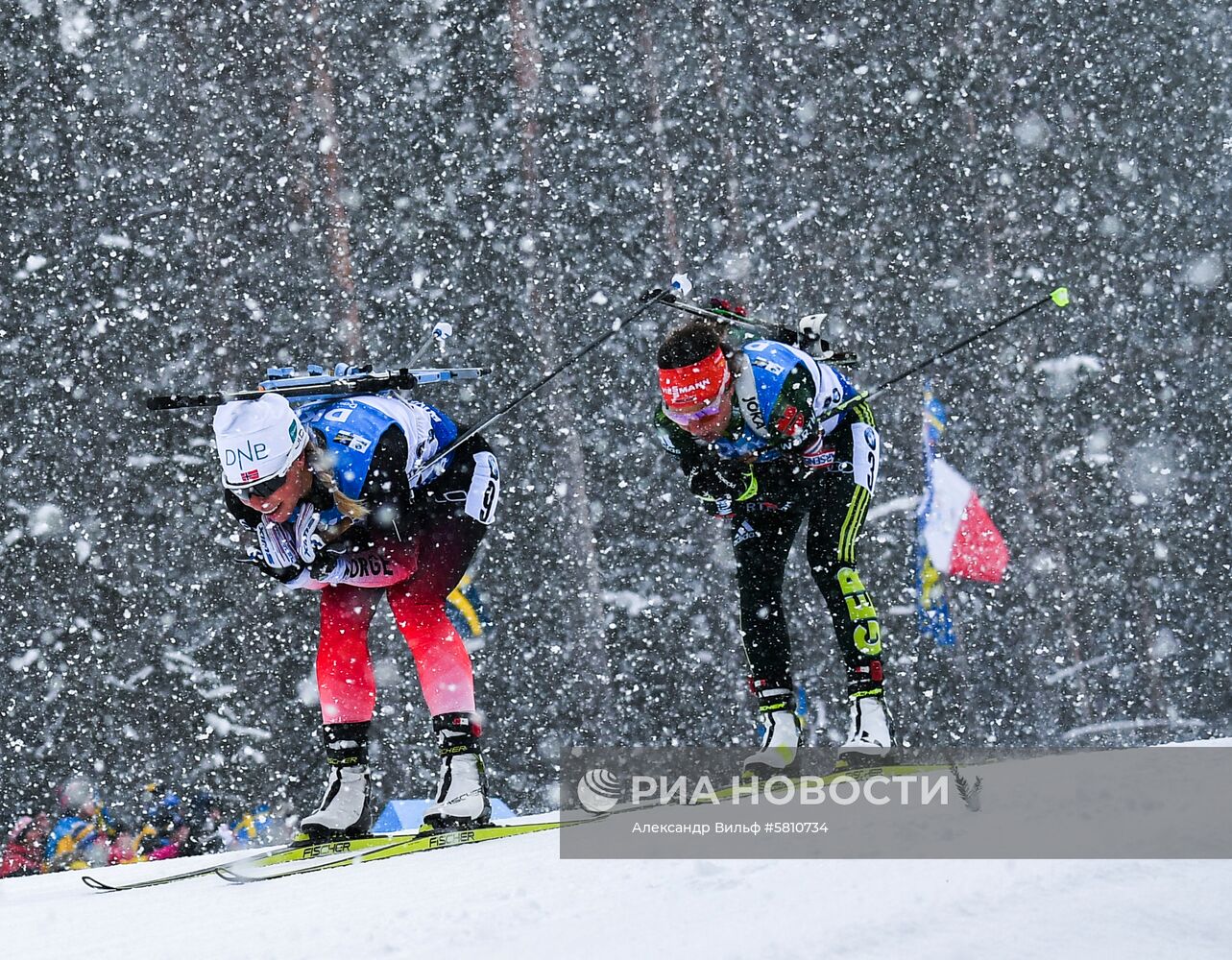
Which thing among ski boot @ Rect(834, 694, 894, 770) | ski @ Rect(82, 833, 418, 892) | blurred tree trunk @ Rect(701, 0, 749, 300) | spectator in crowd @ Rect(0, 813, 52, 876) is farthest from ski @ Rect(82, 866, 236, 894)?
blurred tree trunk @ Rect(701, 0, 749, 300)

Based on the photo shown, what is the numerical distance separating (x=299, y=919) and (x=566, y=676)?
4131 mm

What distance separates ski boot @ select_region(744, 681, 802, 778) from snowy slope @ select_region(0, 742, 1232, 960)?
1210 millimetres

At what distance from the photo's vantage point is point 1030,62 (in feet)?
25.7

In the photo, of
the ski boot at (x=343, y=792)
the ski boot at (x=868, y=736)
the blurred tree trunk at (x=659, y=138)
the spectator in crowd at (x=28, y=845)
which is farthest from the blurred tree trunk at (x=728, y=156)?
the spectator in crowd at (x=28, y=845)

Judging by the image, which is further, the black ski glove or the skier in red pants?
the black ski glove

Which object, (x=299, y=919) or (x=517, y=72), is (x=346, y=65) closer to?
(x=517, y=72)

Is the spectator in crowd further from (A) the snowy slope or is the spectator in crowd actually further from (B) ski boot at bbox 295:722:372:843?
(A) the snowy slope

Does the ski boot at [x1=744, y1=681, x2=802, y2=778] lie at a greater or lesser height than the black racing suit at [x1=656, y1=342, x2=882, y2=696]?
lesser

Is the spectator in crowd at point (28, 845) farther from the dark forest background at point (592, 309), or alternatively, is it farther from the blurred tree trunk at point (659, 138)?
the blurred tree trunk at point (659, 138)

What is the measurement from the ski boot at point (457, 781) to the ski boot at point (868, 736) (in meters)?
1.32

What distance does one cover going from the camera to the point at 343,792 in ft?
14.6

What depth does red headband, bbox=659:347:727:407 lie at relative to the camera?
14.4ft

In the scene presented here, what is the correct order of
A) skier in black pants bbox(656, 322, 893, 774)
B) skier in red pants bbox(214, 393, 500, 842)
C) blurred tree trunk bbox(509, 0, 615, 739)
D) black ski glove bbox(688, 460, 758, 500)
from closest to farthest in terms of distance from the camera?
1. skier in red pants bbox(214, 393, 500, 842)
2. skier in black pants bbox(656, 322, 893, 774)
3. black ski glove bbox(688, 460, 758, 500)
4. blurred tree trunk bbox(509, 0, 615, 739)

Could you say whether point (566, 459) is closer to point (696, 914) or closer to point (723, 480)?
point (723, 480)
